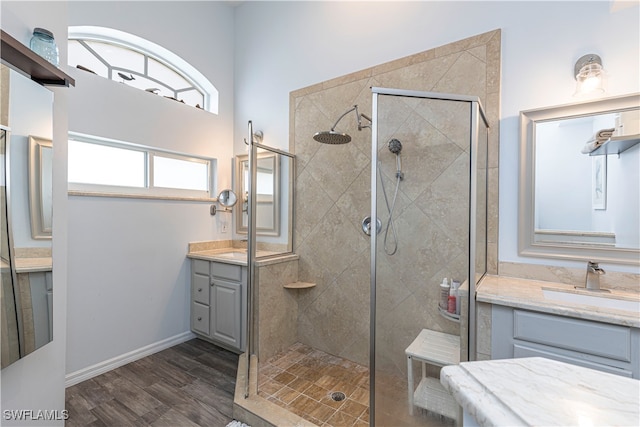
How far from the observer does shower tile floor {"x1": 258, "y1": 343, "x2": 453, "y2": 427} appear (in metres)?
1.55

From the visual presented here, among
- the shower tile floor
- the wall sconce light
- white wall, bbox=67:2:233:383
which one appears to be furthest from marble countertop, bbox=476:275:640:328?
white wall, bbox=67:2:233:383

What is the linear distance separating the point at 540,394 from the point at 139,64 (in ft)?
11.7

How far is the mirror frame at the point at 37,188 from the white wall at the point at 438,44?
6.37 feet

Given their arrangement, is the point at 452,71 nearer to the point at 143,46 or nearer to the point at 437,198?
the point at 437,198

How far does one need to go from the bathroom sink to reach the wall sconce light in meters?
1.11

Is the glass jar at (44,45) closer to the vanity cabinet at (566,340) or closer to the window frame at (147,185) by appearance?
the window frame at (147,185)

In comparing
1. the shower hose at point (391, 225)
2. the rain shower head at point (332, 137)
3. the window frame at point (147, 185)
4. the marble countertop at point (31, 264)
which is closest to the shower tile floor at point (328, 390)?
the shower hose at point (391, 225)

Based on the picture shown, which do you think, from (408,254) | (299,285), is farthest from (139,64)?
(408,254)

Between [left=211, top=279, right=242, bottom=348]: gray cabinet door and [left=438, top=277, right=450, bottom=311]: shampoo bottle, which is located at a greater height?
[left=438, top=277, right=450, bottom=311]: shampoo bottle

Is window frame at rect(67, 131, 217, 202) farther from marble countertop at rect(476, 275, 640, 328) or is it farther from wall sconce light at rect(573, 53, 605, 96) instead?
wall sconce light at rect(573, 53, 605, 96)

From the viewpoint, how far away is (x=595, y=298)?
1.48 meters

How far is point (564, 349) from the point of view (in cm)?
126

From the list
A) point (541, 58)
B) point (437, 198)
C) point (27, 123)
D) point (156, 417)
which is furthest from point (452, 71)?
point (156, 417)

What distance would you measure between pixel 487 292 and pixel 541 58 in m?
1.47
